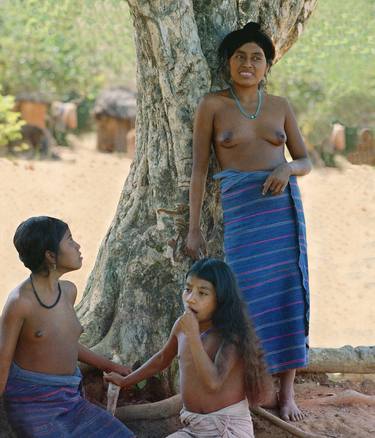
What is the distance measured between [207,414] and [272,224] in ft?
3.03

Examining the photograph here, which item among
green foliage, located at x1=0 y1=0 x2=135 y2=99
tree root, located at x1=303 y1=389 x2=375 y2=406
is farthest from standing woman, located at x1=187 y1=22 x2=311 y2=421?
green foliage, located at x1=0 y1=0 x2=135 y2=99

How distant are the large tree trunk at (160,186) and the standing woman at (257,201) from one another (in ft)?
0.50

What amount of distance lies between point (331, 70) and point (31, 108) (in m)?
4.71

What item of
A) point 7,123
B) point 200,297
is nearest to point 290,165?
point 200,297

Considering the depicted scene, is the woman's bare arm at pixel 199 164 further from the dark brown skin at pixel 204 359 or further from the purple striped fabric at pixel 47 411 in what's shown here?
the purple striped fabric at pixel 47 411

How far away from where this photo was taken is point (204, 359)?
3213 mm

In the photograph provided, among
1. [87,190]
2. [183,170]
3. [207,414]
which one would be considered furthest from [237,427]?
[87,190]

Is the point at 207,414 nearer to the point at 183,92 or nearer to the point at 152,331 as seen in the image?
the point at 152,331

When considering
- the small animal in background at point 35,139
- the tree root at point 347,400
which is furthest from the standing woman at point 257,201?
the small animal in background at point 35,139

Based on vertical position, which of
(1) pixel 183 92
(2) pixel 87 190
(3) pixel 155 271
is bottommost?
(2) pixel 87 190

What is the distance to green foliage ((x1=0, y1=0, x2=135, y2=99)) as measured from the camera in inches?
577

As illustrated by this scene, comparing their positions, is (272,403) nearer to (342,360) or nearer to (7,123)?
(342,360)

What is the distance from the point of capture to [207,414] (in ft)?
10.8

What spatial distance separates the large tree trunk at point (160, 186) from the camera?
13.2 feet
